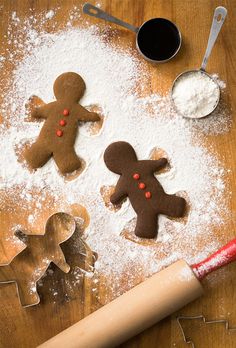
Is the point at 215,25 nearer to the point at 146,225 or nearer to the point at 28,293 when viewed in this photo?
the point at 146,225

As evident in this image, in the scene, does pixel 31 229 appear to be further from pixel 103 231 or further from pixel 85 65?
pixel 85 65

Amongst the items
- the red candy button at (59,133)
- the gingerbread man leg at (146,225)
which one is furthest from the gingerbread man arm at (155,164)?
the red candy button at (59,133)

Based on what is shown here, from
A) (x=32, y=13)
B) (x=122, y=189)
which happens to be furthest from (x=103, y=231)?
(x=32, y=13)

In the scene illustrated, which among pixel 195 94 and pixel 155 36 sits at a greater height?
pixel 155 36

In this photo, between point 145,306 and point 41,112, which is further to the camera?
point 41,112

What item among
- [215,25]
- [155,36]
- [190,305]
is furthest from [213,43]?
[190,305]

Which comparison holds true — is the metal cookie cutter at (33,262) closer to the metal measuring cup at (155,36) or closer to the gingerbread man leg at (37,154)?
the gingerbread man leg at (37,154)
